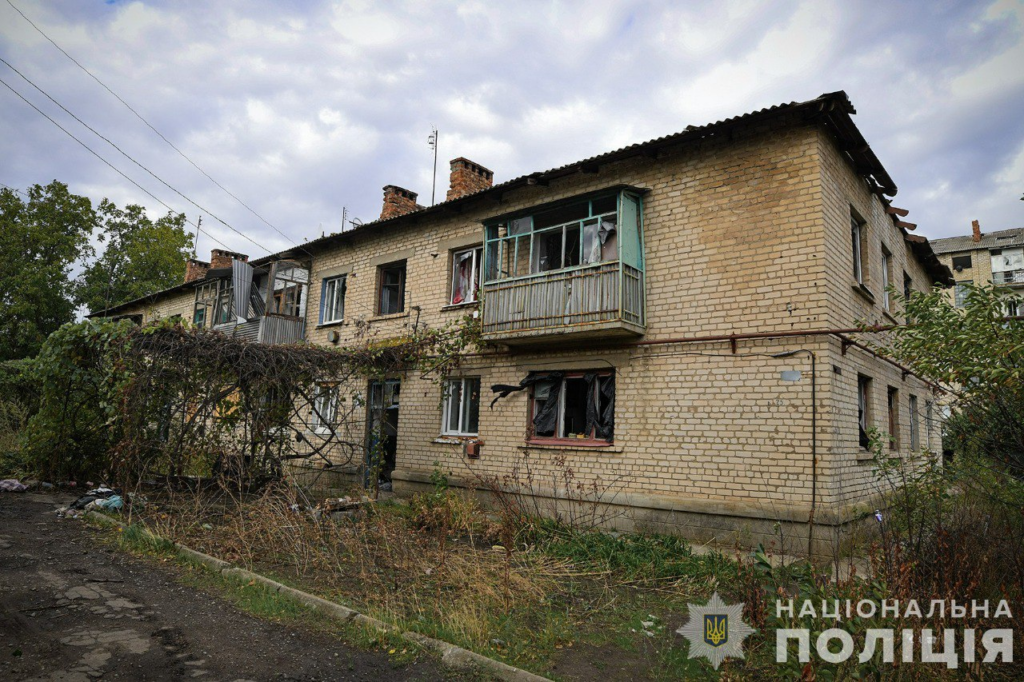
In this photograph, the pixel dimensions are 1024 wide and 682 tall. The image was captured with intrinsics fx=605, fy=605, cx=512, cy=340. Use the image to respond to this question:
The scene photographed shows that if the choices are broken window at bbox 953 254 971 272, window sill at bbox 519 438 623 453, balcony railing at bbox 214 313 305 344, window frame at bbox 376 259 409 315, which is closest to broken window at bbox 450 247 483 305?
window frame at bbox 376 259 409 315

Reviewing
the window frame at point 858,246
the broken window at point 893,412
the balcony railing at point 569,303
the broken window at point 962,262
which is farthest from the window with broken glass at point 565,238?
the broken window at point 962,262

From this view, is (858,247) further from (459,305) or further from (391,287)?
(391,287)

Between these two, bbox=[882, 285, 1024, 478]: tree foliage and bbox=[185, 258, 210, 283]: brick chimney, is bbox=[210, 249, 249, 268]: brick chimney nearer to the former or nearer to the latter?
bbox=[185, 258, 210, 283]: brick chimney

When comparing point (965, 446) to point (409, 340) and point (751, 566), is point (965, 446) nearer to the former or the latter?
point (751, 566)

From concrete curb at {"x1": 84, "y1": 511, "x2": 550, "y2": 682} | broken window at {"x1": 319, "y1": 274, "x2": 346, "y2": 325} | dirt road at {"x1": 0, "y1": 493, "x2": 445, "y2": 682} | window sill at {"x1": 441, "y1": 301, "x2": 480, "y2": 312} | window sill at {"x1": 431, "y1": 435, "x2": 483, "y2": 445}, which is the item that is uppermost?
broken window at {"x1": 319, "y1": 274, "x2": 346, "y2": 325}

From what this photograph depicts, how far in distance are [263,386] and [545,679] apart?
313 inches

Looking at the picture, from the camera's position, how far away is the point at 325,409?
14.6m

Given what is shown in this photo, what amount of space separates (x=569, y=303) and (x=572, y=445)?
249 cm

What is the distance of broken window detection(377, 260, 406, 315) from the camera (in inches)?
585

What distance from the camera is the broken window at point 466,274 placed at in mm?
13203

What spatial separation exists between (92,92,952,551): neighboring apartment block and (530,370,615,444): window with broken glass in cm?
4

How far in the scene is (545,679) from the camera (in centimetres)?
426

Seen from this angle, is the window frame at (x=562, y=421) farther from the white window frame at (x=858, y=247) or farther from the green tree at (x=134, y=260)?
the green tree at (x=134, y=260)

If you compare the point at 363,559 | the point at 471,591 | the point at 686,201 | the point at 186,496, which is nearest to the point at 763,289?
the point at 686,201
